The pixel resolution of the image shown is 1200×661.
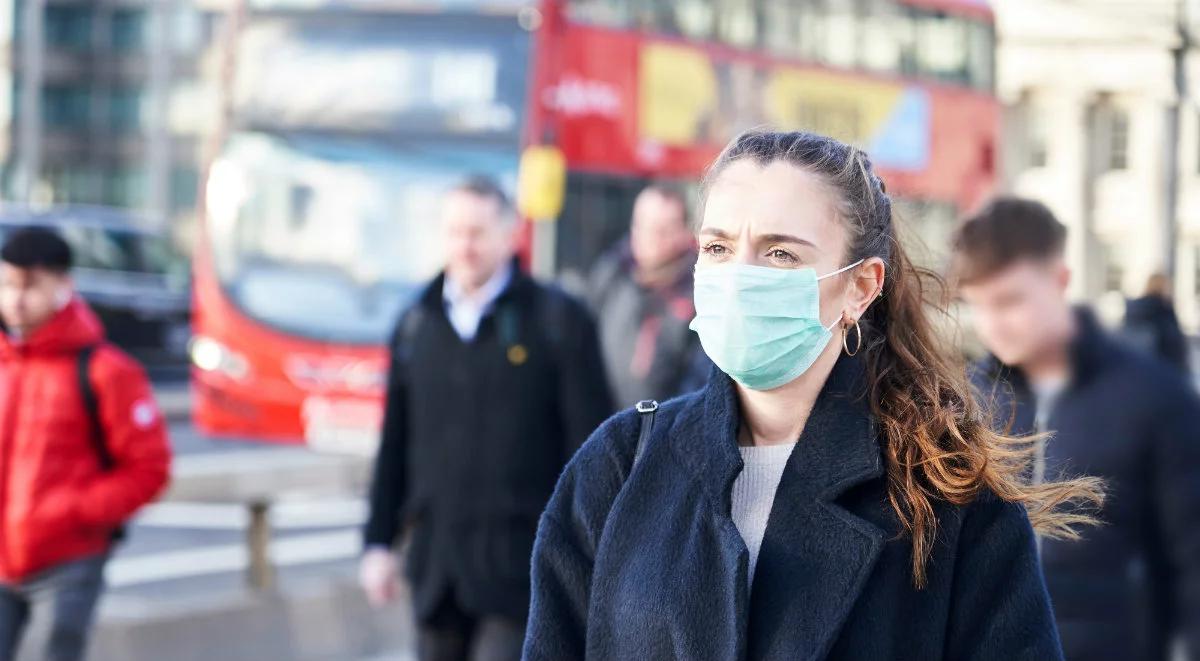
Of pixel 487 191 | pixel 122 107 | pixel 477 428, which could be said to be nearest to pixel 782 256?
pixel 477 428

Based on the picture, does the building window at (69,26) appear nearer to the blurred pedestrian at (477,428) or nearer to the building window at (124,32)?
the building window at (124,32)

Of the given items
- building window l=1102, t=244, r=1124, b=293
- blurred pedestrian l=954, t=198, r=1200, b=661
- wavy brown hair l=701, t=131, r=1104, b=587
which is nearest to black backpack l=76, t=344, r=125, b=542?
blurred pedestrian l=954, t=198, r=1200, b=661

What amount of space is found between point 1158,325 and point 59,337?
797cm

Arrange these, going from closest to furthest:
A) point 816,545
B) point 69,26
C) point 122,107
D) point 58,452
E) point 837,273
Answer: point 816,545
point 837,273
point 58,452
point 69,26
point 122,107

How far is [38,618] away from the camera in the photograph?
18.6 feet

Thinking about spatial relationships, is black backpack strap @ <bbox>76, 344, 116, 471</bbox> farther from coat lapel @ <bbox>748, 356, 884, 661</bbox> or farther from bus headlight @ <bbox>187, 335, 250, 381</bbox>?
bus headlight @ <bbox>187, 335, 250, 381</bbox>

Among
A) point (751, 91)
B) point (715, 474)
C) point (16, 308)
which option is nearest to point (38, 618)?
point (16, 308)

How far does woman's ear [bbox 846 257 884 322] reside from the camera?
2.78m

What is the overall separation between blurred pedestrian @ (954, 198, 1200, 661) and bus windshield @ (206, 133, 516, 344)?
961 cm

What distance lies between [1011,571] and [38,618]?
3.76 meters

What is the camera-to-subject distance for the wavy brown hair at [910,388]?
8.62 feet

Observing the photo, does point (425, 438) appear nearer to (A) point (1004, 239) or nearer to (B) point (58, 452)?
(B) point (58, 452)

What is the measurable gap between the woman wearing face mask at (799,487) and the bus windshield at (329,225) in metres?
11.1

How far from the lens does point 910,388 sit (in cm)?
277
